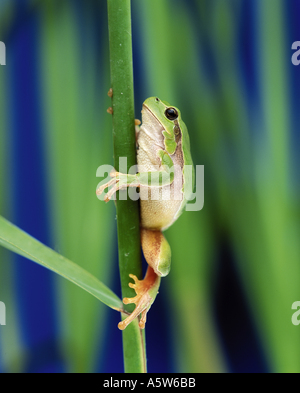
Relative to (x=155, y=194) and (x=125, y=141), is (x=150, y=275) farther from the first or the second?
(x=125, y=141)

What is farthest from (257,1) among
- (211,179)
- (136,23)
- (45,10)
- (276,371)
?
(276,371)

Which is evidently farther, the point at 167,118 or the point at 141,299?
the point at 167,118

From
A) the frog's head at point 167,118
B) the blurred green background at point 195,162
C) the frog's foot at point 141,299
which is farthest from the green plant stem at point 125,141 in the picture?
the blurred green background at point 195,162

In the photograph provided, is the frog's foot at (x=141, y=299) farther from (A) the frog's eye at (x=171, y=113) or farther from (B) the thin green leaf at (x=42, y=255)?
(A) the frog's eye at (x=171, y=113)

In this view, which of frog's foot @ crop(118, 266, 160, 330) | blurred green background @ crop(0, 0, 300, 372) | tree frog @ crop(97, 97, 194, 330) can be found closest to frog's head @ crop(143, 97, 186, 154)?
tree frog @ crop(97, 97, 194, 330)

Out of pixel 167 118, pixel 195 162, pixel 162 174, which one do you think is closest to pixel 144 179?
pixel 162 174

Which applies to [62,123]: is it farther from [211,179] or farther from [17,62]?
[211,179]
